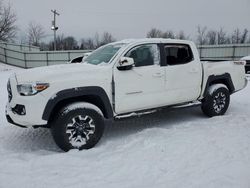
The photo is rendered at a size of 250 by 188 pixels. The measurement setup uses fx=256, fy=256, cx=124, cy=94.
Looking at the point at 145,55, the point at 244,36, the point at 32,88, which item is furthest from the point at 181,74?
the point at 244,36

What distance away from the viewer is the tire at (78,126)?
406cm

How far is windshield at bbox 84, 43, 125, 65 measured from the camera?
4817mm

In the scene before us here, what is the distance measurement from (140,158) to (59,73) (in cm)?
185

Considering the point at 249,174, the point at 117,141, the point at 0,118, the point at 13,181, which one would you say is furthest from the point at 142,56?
the point at 0,118

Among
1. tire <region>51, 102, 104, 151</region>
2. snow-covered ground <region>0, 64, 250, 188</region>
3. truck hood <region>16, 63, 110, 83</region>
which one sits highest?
truck hood <region>16, 63, 110, 83</region>

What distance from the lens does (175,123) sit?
5.64m

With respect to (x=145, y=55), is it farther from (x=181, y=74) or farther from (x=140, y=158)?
(x=140, y=158)

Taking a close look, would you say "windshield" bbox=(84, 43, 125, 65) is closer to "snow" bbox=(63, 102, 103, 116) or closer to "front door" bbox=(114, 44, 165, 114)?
"front door" bbox=(114, 44, 165, 114)

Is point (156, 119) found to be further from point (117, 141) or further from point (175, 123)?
point (117, 141)

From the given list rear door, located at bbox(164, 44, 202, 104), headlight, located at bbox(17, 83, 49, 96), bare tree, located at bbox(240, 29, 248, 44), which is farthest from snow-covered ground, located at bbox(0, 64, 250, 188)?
bare tree, located at bbox(240, 29, 248, 44)

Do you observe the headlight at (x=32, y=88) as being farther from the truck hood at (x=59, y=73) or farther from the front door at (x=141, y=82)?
the front door at (x=141, y=82)

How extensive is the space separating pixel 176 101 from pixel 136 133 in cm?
112

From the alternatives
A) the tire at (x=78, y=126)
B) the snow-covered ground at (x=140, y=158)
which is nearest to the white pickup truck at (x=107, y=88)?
the tire at (x=78, y=126)

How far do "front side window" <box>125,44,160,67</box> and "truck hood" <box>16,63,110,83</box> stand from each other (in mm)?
680
